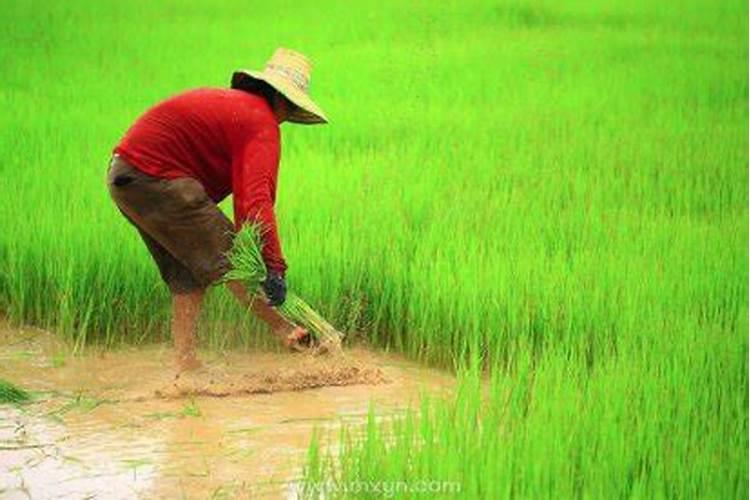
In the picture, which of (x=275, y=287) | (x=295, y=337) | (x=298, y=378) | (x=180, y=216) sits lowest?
(x=298, y=378)

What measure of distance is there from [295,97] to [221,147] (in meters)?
0.28

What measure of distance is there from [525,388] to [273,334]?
1.35m

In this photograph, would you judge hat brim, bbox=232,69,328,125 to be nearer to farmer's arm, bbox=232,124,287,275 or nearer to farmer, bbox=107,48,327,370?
farmer, bbox=107,48,327,370

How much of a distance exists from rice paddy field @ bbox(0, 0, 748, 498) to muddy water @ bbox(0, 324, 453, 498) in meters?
0.14

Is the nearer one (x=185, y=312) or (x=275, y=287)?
(x=275, y=287)

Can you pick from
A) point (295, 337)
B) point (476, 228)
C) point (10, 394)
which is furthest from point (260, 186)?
point (476, 228)

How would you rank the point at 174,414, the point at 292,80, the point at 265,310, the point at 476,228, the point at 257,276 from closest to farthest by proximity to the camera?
the point at 174,414 → the point at 257,276 → the point at 292,80 → the point at 265,310 → the point at 476,228

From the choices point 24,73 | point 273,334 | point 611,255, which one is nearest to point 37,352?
point 273,334

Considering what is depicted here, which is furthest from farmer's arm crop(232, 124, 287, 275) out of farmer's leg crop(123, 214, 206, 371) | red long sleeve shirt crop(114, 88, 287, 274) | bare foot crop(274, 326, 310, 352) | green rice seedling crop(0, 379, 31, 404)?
green rice seedling crop(0, 379, 31, 404)

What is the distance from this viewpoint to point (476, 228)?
17.4 feet

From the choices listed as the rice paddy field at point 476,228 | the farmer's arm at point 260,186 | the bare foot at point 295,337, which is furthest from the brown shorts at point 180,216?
the rice paddy field at point 476,228

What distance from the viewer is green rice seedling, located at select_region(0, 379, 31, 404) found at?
154 inches

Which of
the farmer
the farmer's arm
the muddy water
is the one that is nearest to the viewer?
the muddy water

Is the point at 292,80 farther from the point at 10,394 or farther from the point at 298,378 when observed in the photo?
the point at 10,394
